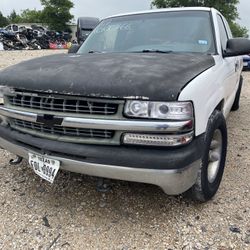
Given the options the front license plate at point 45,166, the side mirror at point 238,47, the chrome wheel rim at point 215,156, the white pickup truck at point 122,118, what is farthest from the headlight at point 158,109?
the side mirror at point 238,47

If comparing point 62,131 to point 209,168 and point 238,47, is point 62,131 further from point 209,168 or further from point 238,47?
point 238,47

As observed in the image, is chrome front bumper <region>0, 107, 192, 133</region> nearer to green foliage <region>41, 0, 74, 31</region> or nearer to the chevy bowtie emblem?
the chevy bowtie emblem

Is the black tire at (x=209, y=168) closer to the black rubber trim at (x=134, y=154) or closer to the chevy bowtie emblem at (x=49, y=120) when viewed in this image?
the black rubber trim at (x=134, y=154)

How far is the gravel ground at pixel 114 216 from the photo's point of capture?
259 centimetres

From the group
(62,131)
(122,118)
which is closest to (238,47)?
(122,118)

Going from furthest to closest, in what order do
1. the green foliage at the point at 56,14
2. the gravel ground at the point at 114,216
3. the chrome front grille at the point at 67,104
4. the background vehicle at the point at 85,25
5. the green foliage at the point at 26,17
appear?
1. the green foliage at the point at 26,17
2. the green foliage at the point at 56,14
3. the background vehicle at the point at 85,25
4. the gravel ground at the point at 114,216
5. the chrome front grille at the point at 67,104

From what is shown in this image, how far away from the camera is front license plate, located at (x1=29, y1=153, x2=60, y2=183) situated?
8.77ft

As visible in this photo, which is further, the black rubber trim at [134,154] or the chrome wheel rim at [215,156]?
the chrome wheel rim at [215,156]

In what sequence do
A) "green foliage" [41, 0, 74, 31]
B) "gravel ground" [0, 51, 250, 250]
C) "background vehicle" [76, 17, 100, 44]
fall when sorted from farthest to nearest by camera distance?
1. "green foliage" [41, 0, 74, 31]
2. "background vehicle" [76, 17, 100, 44]
3. "gravel ground" [0, 51, 250, 250]

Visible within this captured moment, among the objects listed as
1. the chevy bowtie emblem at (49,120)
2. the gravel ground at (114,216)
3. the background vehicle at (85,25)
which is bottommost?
the background vehicle at (85,25)

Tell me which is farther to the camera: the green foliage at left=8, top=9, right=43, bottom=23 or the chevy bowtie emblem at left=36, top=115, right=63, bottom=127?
the green foliage at left=8, top=9, right=43, bottom=23

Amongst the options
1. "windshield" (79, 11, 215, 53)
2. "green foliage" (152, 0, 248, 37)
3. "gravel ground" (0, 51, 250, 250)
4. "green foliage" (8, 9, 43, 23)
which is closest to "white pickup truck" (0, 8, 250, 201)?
"gravel ground" (0, 51, 250, 250)

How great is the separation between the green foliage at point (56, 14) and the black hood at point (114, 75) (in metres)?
48.1

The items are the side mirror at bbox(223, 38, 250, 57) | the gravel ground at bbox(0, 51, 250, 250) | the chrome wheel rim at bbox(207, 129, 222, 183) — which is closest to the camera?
the gravel ground at bbox(0, 51, 250, 250)
